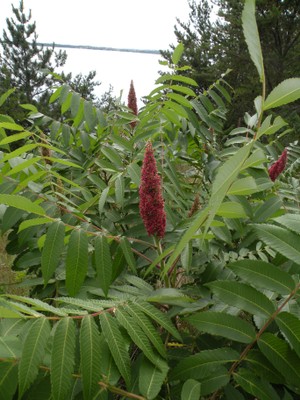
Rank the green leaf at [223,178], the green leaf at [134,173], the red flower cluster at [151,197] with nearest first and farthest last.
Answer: the green leaf at [223,178]
the red flower cluster at [151,197]
the green leaf at [134,173]

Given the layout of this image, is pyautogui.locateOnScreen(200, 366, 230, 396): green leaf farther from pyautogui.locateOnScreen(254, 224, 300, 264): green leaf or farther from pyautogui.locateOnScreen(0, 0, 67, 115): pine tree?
pyautogui.locateOnScreen(0, 0, 67, 115): pine tree

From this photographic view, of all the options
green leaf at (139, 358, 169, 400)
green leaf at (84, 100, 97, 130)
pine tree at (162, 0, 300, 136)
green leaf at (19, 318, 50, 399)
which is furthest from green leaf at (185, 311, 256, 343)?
pine tree at (162, 0, 300, 136)

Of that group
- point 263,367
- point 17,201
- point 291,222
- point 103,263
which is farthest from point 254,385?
point 17,201

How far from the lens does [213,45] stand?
19.7m

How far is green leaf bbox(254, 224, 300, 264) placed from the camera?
1.01 meters

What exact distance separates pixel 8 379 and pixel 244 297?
60 centimetres

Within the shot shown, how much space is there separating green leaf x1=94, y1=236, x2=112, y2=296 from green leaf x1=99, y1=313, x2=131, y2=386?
227 mm

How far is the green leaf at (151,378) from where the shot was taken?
3.23ft

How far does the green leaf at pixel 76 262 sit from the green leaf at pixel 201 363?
373 mm

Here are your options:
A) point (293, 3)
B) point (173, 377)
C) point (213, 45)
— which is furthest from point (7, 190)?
point (213, 45)

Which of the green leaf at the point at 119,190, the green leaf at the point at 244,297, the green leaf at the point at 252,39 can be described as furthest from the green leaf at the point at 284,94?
the green leaf at the point at 119,190

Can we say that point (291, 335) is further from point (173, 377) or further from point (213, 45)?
point (213, 45)

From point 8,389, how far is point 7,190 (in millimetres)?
909

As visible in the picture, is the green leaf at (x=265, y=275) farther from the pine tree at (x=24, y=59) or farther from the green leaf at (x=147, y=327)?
the pine tree at (x=24, y=59)
